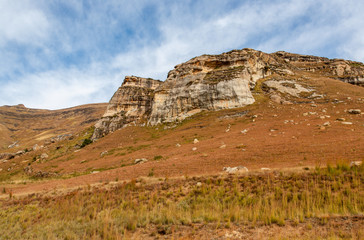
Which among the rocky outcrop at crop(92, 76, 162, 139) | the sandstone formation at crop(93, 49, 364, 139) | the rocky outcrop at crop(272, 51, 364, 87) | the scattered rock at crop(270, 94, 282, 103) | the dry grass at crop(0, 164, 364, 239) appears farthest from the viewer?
the rocky outcrop at crop(92, 76, 162, 139)

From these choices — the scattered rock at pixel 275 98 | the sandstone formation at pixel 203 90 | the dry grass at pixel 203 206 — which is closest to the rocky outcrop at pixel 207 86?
the sandstone formation at pixel 203 90

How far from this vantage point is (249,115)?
28.8 m

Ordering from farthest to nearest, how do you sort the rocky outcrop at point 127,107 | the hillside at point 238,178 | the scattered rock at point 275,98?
the rocky outcrop at point 127,107 < the scattered rock at point 275,98 < the hillside at point 238,178

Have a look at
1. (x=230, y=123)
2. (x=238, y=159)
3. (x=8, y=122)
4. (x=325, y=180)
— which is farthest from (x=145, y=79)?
(x=8, y=122)

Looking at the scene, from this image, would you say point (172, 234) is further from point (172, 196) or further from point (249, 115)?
point (249, 115)

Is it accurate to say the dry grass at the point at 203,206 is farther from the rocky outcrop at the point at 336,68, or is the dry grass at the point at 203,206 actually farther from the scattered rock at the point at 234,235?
the rocky outcrop at the point at 336,68

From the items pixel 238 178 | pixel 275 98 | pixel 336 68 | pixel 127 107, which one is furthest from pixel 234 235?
pixel 336 68

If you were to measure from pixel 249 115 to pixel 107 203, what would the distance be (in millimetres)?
26173

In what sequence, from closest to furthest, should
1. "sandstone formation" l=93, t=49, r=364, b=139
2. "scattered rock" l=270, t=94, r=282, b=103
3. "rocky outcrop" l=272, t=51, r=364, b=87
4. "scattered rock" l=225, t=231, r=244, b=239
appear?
"scattered rock" l=225, t=231, r=244, b=239, "scattered rock" l=270, t=94, r=282, b=103, "sandstone formation" l=93, t=49, r=364, b=139, "rocky outcrop" l=272, t=51, r=364, b=87

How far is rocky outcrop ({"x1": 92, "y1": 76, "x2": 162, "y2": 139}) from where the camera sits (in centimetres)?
4901

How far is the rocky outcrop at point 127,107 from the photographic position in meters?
49.0

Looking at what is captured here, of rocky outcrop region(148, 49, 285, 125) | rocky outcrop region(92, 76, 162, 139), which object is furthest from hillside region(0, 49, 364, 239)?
rocky outcrop region(92, 76, 162, 139)

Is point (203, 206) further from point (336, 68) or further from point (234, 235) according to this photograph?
point (336, 68)

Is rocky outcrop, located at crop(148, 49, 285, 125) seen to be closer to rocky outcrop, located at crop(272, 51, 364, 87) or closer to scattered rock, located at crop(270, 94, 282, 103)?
scattered rock, located at crop(270, 94, 282, 103)
